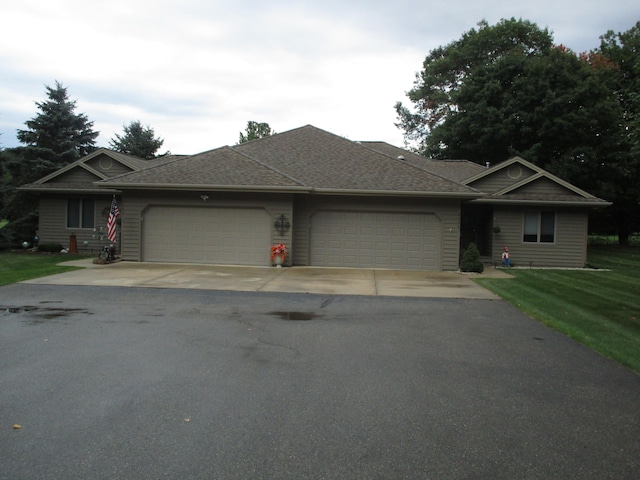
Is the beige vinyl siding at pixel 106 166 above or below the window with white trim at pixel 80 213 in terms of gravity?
above

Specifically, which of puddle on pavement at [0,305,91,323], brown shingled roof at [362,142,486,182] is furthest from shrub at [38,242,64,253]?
brown shingled roof at [362,142,486,182]

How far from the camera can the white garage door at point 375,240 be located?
16703 mm

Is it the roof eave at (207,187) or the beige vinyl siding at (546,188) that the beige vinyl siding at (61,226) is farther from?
the beige vinyl siding at (546,188)

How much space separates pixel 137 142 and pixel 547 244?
88.7 feet

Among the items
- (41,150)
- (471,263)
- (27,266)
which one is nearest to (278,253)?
(471,263)

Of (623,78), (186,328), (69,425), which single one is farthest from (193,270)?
(623,78)

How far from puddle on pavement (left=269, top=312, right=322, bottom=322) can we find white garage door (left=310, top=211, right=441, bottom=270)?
8.19 meters

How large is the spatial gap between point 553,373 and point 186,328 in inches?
200

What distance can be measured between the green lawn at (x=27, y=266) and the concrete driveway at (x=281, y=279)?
522mm

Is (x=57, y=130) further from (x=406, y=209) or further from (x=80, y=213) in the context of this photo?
(x=406, y=209)

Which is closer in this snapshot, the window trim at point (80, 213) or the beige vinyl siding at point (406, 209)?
the beige vinyl siding at point (406, 209)

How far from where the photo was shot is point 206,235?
16672 millimetres

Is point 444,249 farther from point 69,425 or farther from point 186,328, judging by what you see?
point 69,425

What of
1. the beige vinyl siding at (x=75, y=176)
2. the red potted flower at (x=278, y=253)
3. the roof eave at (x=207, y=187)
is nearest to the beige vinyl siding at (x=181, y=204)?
the red potted flower at (x=278, y=253)
